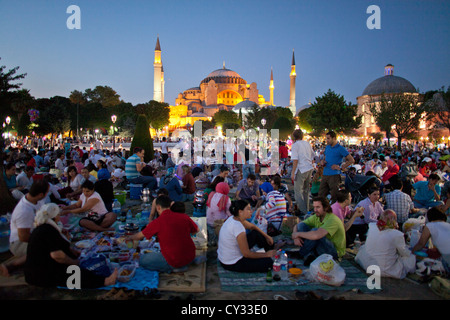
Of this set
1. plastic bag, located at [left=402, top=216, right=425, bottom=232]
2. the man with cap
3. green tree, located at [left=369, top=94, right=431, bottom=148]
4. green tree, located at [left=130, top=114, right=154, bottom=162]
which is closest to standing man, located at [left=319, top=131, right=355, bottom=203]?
plastic bag, located at [left=402, top=216, right=425, bottom=232]

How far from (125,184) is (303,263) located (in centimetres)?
704

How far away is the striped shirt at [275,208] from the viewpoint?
5449mm

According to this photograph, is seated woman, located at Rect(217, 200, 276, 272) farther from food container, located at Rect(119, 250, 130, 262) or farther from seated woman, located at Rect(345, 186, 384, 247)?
seated woman, located at Rect(345, 186, 384, 247)

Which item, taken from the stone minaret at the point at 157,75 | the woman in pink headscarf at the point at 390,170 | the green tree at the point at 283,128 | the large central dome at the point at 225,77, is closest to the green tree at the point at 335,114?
the green tree at the point at 283,128

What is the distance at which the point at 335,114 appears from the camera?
3164 cm

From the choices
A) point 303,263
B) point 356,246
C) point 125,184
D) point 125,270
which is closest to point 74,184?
point 125,184

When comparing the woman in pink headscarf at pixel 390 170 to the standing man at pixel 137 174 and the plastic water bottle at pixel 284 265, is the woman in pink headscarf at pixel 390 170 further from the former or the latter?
the standing man at pixel 137 174

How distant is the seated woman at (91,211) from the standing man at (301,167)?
368 cm

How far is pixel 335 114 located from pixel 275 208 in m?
28.6

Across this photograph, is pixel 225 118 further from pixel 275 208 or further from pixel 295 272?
pixel 295 272

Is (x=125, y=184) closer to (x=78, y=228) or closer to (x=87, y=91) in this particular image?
(x=78, y=228)

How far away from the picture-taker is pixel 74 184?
7.27m
